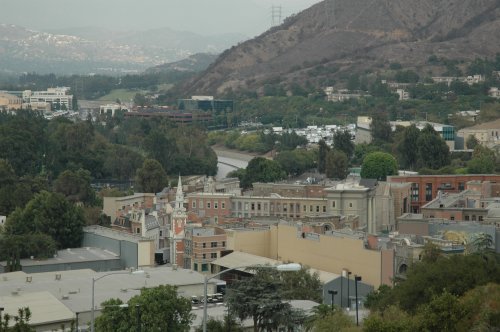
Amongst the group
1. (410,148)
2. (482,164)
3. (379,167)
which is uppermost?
(410,148)

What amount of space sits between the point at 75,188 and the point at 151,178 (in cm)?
443

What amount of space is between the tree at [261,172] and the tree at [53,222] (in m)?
17.5

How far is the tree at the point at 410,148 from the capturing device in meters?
65.7

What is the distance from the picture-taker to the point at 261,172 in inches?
2422

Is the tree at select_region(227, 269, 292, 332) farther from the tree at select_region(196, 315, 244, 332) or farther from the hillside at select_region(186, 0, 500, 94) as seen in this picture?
the hillside at select_region(186, 0, 500, 94)

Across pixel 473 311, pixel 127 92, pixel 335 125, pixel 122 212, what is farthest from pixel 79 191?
pixel 127 92

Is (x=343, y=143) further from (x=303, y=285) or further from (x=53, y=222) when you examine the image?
(x=303, y=285)

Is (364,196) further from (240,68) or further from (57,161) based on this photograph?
(240,68)

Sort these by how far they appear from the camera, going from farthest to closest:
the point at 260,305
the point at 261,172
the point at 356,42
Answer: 1. the point at 356,42
2. the point at 261,172
3. the point at 260,305

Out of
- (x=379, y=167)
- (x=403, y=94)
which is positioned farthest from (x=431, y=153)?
(x=403, y=94)

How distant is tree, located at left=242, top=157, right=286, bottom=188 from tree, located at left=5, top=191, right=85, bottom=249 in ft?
57.5

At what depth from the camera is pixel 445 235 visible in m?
37.1

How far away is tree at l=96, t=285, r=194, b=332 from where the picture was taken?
82.3 ft

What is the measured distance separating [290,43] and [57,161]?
285 ft
